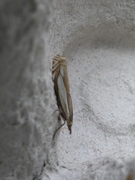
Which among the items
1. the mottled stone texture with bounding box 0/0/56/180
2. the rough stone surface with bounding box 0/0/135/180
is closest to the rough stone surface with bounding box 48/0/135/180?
the rough stone surface with bounding box 0/0/135/180

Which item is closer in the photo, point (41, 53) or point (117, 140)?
point (41, 53)

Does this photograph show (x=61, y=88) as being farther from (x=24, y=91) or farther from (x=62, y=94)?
(x=24, y=91)

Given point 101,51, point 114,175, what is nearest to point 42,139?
point 114,175

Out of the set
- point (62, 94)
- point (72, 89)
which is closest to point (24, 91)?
point (62, 94)

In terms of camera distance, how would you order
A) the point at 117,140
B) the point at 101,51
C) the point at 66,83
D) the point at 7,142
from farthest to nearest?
the point at 101,51 < the point at 117,140 < the point at 66,83 < the point at 7,142

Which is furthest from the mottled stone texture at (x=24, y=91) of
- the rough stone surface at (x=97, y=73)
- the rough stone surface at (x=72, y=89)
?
the rough stone surface at (x=97, y=73)

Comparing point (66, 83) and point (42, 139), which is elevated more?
point (66, 83)

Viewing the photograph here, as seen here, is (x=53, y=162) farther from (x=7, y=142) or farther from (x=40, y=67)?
(x=40, y=67)

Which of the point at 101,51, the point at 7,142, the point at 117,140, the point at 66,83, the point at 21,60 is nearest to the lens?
the point at 21,60
